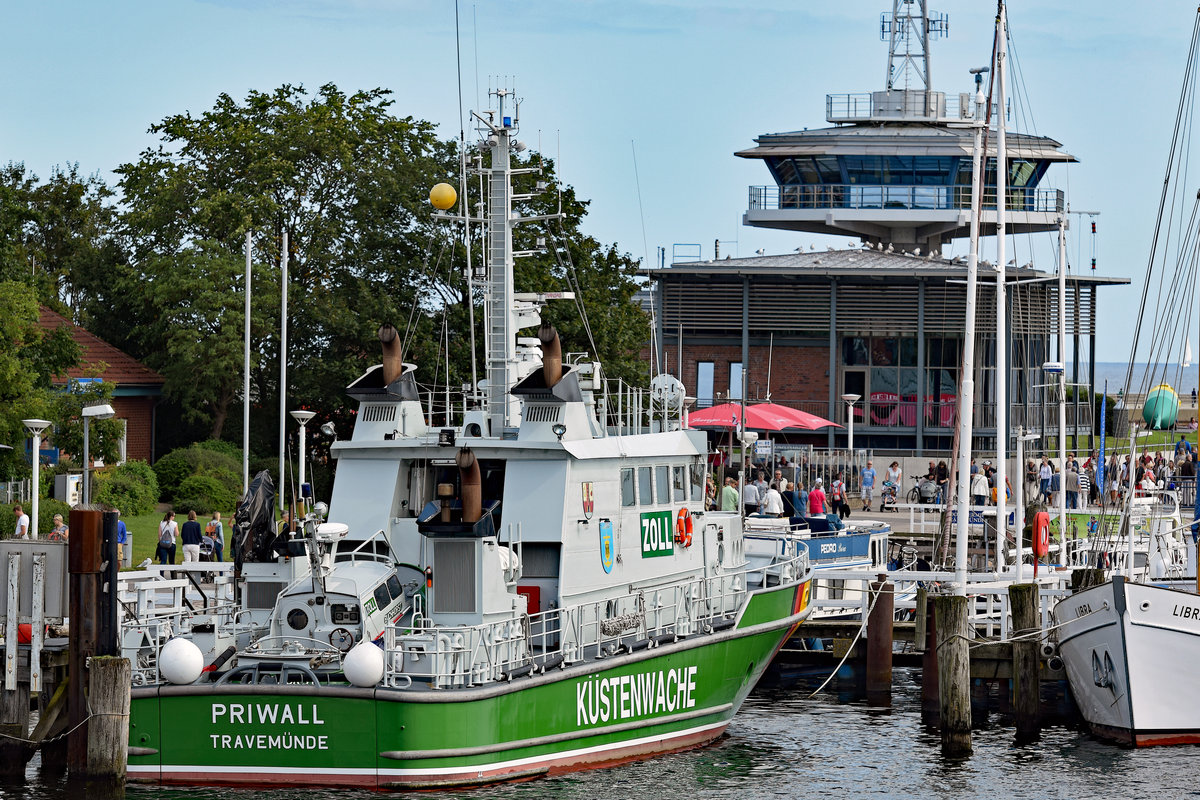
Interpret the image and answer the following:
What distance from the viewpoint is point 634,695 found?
68.2ft

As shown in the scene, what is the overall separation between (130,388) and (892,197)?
28.9m

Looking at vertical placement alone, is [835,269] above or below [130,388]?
above

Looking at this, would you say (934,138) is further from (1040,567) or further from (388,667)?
(388,667)

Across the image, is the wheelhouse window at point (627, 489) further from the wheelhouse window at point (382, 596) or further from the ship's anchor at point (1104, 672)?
the ship's anchor at point (1104, 672)

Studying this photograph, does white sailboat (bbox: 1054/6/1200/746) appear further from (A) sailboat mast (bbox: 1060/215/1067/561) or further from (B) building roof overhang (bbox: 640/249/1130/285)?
(B) building roof overhang (bbox: 640/249/1130/285)

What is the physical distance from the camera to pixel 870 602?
26.9 metres

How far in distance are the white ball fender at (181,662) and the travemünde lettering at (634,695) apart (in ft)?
14.1

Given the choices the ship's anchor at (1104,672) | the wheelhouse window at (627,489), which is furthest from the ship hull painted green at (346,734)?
the ship's anchor at (1104,672)

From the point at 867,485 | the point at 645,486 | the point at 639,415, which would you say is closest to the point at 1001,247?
the point at 639,415

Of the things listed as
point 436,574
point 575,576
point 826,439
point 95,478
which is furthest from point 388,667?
point 826,439

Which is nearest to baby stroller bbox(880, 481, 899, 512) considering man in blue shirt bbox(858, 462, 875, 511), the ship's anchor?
man in blue shirt bbox(858, 462, 875, 511)

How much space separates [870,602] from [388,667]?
10.9 m

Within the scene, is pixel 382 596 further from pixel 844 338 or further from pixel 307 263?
pixel 844 338

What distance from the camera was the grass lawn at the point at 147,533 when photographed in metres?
32.1
